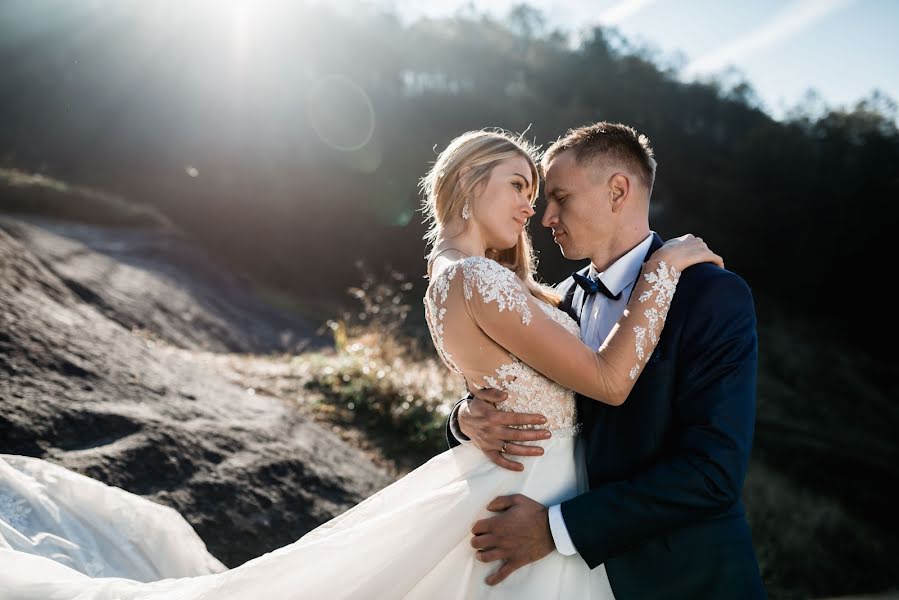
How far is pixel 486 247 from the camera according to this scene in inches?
115

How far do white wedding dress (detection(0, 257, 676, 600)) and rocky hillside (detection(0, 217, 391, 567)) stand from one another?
0.94 metres

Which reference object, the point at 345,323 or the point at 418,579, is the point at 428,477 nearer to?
the point at 418,579

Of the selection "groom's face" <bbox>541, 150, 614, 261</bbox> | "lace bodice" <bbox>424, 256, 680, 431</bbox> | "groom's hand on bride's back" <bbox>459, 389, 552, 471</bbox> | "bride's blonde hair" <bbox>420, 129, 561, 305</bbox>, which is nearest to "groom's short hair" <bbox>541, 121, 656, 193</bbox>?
"groom's face" <bbox>541, 150, 614, 261</bbox>

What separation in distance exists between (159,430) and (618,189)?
3059mm

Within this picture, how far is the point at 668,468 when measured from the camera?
6.78 ft

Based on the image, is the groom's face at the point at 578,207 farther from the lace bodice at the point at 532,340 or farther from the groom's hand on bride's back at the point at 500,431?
the groom's hand on bride's back at the point at 500,431

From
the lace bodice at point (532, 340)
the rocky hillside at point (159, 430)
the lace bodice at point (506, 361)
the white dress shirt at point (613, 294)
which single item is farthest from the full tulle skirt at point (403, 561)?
the rocky hillside at point (159, 430)

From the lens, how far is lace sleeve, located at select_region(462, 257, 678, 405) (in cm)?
219

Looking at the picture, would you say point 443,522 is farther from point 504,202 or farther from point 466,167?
point 466,167

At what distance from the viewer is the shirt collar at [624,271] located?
2652 mm

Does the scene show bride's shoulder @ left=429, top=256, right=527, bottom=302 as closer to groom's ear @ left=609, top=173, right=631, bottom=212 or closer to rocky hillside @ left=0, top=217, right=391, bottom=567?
groom's ear @ left=609, top=173, right=631, bottom=212

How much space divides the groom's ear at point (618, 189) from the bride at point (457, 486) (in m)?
0.36

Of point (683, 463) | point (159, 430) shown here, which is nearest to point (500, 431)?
point (683, 463)

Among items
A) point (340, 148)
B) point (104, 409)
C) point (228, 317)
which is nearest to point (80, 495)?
point (104, 409)
